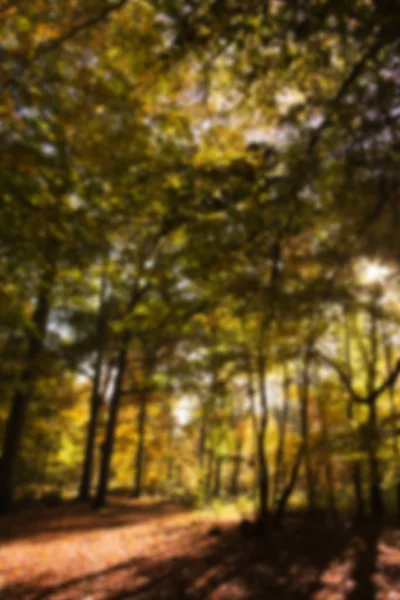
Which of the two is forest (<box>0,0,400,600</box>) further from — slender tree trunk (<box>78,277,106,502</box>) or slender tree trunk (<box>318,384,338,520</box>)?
slender tree trunk (<box>78,277,106,502</box>)

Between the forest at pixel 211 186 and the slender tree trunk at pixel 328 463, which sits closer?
the forest at pixel 211 186

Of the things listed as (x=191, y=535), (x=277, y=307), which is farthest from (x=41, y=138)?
(x=191, y=535)

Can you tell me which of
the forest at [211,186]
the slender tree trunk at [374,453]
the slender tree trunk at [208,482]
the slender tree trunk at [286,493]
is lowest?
the slender tree trunk at [208,482]

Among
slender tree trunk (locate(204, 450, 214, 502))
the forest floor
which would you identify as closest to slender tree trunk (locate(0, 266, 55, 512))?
the forest floor

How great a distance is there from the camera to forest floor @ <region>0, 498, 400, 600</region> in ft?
20.2

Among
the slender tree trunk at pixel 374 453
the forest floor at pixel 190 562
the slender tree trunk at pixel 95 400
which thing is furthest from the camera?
the slender tree trunk at pixel 95 400

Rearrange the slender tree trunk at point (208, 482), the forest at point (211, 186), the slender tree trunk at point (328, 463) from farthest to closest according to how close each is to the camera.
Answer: the slender tree trunk at point (208, 482)
the slender tree trunk at point (328, 463)
the forest at point (211, 186)

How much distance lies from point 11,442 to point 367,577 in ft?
36.2

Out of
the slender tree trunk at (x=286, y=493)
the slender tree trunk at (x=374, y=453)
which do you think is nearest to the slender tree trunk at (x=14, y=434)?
the slender tree trunk at (x=286, y=493)

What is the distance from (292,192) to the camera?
11.5 ft

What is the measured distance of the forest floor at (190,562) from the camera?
6145mm

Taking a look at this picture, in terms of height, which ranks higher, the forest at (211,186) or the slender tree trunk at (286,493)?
the forest at (211,186)

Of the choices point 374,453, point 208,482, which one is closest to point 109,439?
point 374,453

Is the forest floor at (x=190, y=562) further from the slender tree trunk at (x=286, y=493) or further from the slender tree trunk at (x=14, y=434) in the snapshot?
the slender tree trunk at (x=14, y=434)
